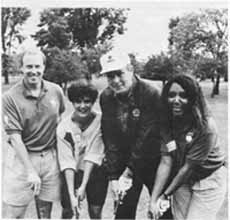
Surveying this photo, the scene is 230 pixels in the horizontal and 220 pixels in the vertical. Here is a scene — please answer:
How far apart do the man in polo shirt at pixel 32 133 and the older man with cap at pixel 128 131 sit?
1.34 ft

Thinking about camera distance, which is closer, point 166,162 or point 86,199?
point 166,162

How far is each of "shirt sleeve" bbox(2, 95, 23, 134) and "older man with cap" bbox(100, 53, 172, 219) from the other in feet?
2.10

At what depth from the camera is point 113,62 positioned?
337 centimetres

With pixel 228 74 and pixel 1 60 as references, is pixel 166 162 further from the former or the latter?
pixel 1 60

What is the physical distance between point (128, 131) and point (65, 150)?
51 cm

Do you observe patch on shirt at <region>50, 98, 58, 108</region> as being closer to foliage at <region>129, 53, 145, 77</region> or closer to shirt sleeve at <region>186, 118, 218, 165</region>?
foliage at <region>129, 53, 145, 77</region>

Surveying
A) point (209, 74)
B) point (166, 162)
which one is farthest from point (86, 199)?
point (209, 74)

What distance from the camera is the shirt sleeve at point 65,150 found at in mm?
3484

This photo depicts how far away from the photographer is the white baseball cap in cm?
331

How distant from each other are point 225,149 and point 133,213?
0.88 meters

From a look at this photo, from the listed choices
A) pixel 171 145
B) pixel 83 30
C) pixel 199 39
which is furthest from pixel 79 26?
pixel 171 145

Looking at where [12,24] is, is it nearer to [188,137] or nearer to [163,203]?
[188,137]

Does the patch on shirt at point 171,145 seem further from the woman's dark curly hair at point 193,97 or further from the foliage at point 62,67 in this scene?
the foliage at point 62,67

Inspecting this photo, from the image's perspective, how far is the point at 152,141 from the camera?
134 inches
